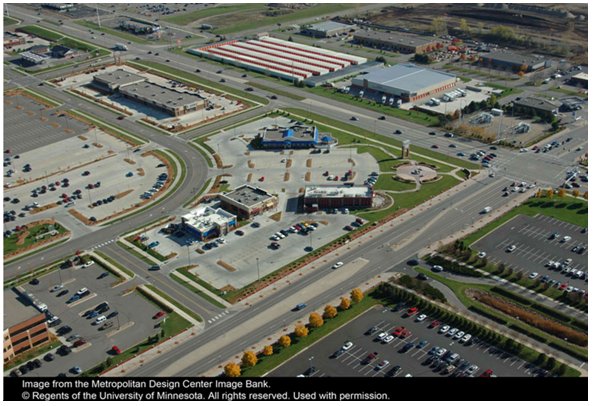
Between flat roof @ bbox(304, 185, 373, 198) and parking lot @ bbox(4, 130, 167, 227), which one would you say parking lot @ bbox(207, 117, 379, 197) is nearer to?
flat roof @ bbox(304, 185, 373, 198)

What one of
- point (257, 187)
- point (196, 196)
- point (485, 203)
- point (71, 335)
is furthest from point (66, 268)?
point (485, 203)

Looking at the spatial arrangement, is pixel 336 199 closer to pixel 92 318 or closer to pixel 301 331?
→ pixel 301 331

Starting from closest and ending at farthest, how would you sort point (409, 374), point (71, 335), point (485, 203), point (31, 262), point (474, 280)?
point (409, 374)
point (71, 335)
point (474, 280)
point (31, 262)
point (485, 203)

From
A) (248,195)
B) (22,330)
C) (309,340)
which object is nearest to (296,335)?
(309,340)

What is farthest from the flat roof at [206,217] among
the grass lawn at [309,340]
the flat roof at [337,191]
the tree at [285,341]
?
the tree at [285,341]

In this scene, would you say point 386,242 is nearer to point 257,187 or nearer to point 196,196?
point 257,187

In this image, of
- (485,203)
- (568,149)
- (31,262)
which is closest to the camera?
(31,262)
